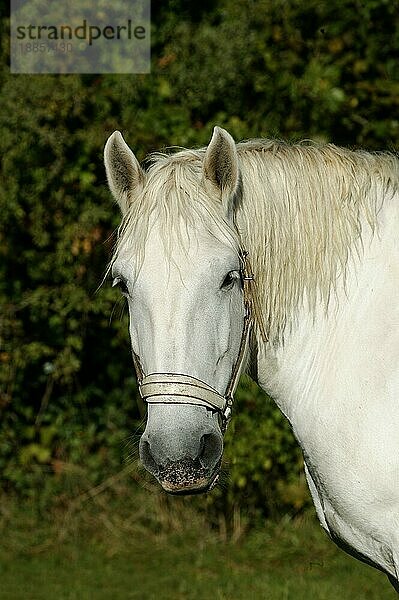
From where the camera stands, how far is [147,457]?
2.65 m

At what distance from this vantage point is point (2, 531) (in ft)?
22.3

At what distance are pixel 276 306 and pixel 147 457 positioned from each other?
749 millimetres

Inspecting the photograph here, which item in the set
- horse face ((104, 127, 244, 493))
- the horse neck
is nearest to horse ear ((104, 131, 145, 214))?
A: horse face ((104, 127, 244, 493))

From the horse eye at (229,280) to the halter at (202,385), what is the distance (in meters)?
0.10

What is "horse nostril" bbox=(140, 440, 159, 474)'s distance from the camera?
103 inches

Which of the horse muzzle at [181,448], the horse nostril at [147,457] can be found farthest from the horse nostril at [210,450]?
the horse nostril at [147,457]

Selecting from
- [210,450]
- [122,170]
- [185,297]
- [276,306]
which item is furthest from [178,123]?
[210,450]

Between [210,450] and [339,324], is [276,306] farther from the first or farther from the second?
[210,450]

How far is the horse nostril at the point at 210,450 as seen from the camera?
8.70 ft

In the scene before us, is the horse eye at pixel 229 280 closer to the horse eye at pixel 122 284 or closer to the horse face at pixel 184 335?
the horse face at pixel 184 335

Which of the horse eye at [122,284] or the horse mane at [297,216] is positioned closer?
the horse eye at [122,284]

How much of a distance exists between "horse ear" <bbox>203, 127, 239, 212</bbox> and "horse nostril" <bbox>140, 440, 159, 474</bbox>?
0.84 meters

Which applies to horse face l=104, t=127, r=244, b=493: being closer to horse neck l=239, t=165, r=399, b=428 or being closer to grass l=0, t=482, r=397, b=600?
horse neck l=239, t=165, r=399, b=428

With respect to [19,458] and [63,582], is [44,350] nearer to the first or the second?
[19,458]
